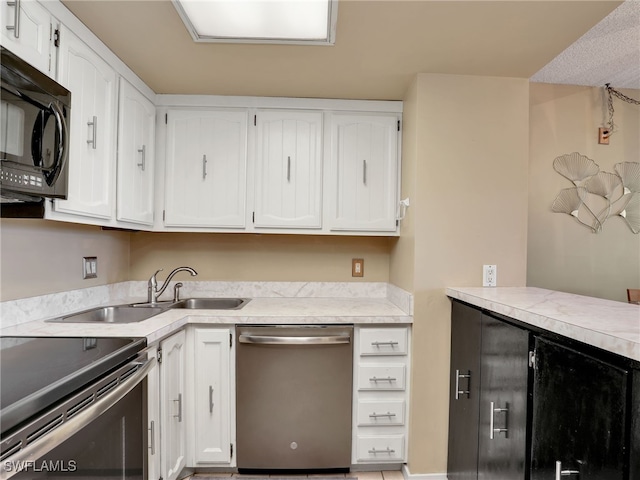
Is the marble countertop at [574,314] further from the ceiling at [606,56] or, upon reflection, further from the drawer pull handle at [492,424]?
the ceiling at [606,56]

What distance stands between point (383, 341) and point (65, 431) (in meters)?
1.47

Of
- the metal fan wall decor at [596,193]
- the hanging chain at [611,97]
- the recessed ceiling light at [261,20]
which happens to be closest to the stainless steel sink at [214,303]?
the recessed ceiling light at [261,20]

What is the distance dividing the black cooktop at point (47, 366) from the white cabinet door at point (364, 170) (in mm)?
1421

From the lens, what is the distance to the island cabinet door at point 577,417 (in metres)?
0.84

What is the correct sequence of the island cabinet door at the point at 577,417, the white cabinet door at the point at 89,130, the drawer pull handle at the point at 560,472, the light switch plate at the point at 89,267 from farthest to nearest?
the light switch plate at the point at 89,267 → the white cabinet door at the point at 89,130 → the drawer pull handle at the point at 560,472 → the island cabinet door at the point at 577,417

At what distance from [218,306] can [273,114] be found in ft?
4.43

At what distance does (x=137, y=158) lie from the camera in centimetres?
203

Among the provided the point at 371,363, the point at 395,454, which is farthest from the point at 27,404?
the point at 395,454

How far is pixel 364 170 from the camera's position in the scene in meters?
2.27

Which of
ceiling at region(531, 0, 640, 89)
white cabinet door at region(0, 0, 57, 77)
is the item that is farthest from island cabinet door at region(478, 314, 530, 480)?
white cabinet door at region(0, 0, 57, 77)

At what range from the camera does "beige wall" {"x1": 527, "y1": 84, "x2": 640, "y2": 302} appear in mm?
2492

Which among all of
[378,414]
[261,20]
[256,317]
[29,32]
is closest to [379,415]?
[378,414]

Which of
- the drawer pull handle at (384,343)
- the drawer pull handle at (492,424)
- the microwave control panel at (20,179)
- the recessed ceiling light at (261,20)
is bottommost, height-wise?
the drawer pull handle at (492,424)

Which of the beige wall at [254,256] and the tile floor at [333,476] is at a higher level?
the beige wall at [254,256]
